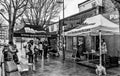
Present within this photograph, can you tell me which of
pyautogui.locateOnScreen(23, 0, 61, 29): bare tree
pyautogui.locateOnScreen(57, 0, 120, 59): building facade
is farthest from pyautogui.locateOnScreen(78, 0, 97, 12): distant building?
pyautogui.locateOnScreen(23, 0, 61, 29): bare tree

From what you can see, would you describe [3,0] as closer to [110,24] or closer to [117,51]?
[110,24]

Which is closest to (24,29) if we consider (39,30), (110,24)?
(39,30)

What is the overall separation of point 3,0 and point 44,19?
7.02 m

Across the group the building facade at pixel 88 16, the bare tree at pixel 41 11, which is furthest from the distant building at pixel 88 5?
the bare tree at pixel 41 11

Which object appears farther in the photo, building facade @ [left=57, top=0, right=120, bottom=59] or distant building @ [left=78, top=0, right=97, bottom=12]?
distant building @ [left=78, top=0, right=97, bottom=12]

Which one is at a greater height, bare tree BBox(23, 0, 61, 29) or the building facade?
bare tree BBox(23, 0, 61, 29)

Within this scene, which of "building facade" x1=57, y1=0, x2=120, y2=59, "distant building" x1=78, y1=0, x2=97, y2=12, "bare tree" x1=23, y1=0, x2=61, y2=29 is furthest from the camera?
"bare tree" x1=23, y1=0, x2=61, y2=29

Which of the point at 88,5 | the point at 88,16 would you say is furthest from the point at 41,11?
the point at 88,16

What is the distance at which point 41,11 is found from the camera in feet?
61.2

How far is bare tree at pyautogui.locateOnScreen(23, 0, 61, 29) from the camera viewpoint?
57.6ft

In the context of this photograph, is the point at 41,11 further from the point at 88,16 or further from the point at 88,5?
the point at 88,16

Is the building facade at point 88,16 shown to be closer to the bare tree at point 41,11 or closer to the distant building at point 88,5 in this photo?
the distant building at point 88,5

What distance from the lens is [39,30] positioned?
8.16 meters

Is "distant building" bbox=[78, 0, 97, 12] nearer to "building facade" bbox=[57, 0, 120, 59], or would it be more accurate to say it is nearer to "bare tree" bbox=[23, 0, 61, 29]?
"building facade" bbox=[57, 0, 120, 59]
